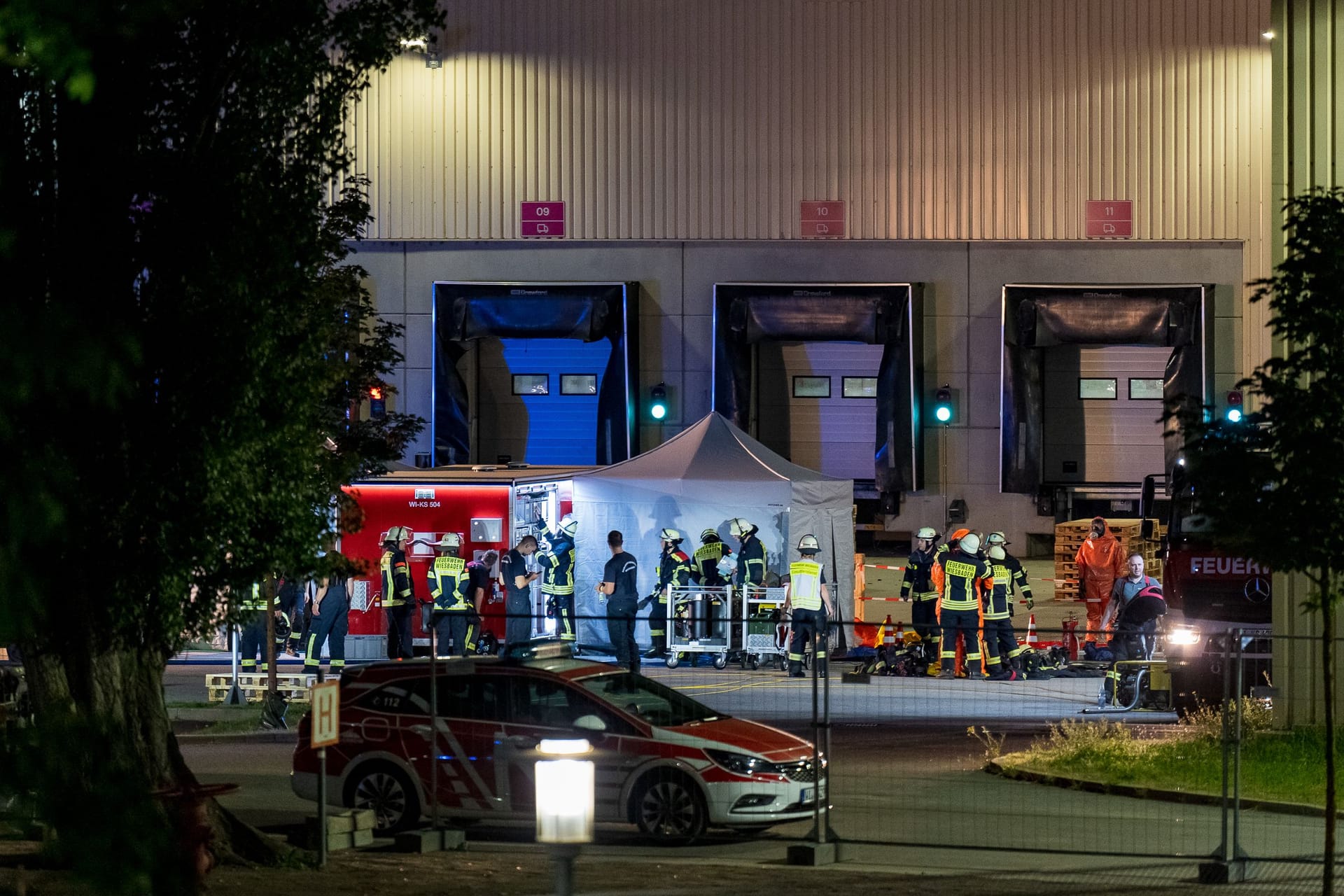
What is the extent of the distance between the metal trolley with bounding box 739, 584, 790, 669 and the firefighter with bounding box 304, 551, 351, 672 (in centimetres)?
570

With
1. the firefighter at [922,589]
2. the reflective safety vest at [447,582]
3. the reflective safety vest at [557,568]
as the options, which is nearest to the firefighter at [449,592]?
the reflective safety vest at [447,582]

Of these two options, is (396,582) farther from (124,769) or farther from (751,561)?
(124,769)

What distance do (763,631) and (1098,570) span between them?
6.15 metres

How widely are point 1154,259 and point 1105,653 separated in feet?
41.5

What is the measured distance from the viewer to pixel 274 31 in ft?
31.7

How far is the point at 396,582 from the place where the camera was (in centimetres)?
2306

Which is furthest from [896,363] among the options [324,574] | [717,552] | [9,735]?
[9,735]

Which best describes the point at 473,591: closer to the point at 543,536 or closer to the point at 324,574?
the point at 543,536

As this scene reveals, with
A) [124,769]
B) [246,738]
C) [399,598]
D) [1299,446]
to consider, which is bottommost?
[246,738]

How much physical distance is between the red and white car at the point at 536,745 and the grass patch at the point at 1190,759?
3.90 meters

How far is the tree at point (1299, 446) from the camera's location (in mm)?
9148

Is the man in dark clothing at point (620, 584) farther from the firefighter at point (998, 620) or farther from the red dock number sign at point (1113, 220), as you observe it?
the red dock number sign at point (1113, 220)

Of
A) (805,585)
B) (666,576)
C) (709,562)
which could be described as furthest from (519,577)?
(805,585)

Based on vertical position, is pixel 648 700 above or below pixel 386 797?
above
